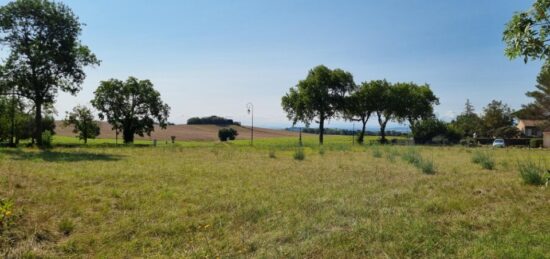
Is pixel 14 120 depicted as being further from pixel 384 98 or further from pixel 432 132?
pixel 432 132

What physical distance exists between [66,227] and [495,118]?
8425cm

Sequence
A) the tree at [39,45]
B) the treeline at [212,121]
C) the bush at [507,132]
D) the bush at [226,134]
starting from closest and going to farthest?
the tree at [39,45] < the bush at [507,132] < the bush at [226,134] < the treeline at [212,121]

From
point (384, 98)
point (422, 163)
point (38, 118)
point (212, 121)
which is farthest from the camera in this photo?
point (212, 121)

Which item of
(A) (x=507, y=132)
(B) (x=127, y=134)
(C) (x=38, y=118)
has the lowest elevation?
(B) (x=127, y=134)

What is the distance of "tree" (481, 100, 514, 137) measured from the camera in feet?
246

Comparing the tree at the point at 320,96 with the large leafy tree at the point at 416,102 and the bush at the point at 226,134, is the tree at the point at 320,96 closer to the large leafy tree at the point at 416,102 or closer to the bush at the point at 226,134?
the large leafy tree at the point at 416,102

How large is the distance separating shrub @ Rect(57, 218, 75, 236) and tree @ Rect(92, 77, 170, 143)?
A: 50.0 meters

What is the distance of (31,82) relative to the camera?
27.5 meters

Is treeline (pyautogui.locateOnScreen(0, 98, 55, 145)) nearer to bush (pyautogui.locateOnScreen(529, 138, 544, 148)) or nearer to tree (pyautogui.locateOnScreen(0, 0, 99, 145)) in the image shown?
tree (pyautogui.locateOnScreen(0, 0, 99, 145))

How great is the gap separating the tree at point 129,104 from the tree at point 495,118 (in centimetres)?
6424

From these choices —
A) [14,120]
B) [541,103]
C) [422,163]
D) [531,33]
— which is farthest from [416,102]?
[531,33]

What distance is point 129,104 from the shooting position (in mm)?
53625

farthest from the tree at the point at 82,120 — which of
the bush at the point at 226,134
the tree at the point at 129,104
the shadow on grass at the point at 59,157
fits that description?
the shadow on grass at the point at 59,157

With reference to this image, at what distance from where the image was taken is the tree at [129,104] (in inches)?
2061
